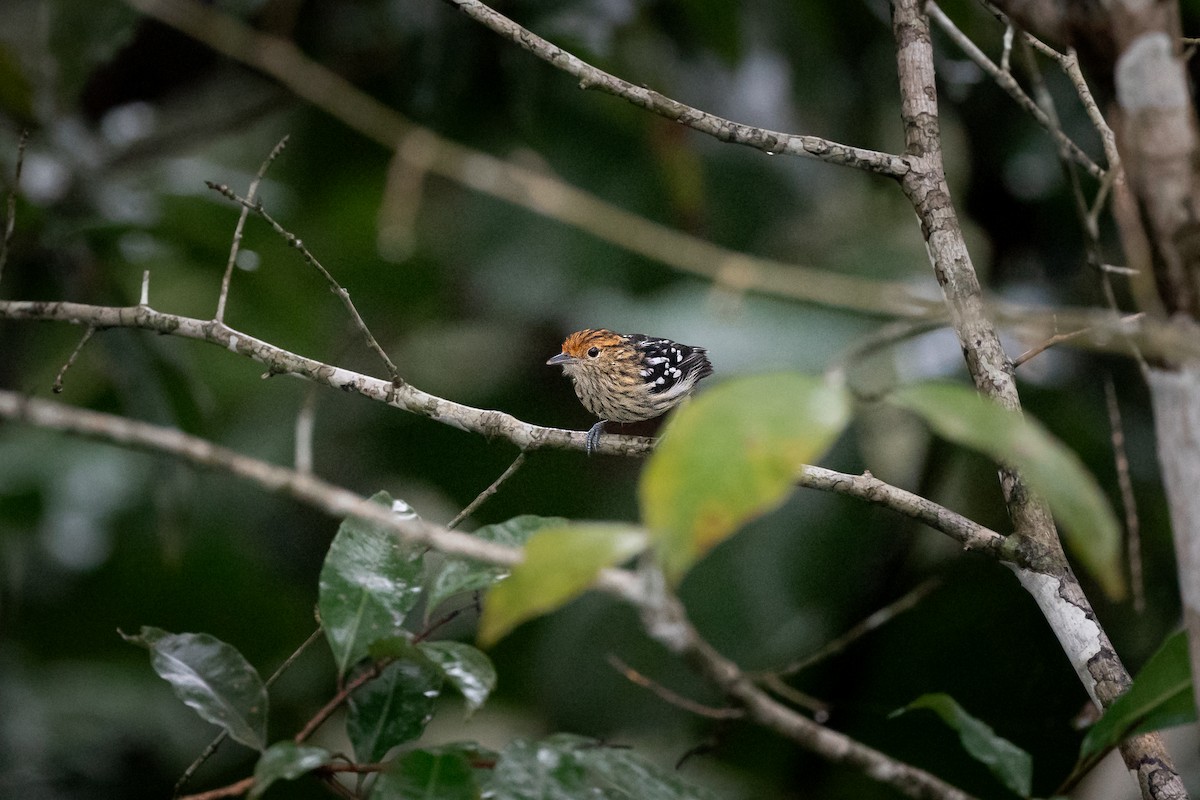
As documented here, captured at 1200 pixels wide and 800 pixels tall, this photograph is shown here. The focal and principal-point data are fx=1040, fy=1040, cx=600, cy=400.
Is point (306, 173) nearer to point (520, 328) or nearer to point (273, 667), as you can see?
point (520, 328)

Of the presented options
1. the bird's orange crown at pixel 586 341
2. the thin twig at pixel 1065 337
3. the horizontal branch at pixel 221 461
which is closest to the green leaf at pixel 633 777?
the horizontal branch at pixel 221 461

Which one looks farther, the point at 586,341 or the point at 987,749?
the point at 586,341

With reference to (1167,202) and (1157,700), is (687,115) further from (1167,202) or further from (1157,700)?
(1157,700)

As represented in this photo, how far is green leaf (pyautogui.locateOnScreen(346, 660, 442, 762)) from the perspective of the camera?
1706 millimetres

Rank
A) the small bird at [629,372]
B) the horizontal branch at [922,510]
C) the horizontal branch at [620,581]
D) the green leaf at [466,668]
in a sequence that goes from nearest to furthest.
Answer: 1. the horizontal branch at [620,581]
2. the green leaf at [466,668]
3. the horizontal branch at [922,510]
4. the small bird at [629,372]

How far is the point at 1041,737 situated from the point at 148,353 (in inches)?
124

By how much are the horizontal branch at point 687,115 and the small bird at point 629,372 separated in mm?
1480

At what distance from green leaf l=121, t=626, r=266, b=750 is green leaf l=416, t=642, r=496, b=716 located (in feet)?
1.04

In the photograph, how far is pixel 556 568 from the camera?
105cm

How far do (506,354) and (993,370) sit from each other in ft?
10.5

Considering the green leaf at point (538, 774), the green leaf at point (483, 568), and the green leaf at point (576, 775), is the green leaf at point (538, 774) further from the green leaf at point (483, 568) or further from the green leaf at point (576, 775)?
Answer: the green leaf at point (483, 568)

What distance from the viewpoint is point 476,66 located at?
14.4ft

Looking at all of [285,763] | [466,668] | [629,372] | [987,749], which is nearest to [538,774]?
[466,668]

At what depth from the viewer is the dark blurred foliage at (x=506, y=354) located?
360 centimetres
